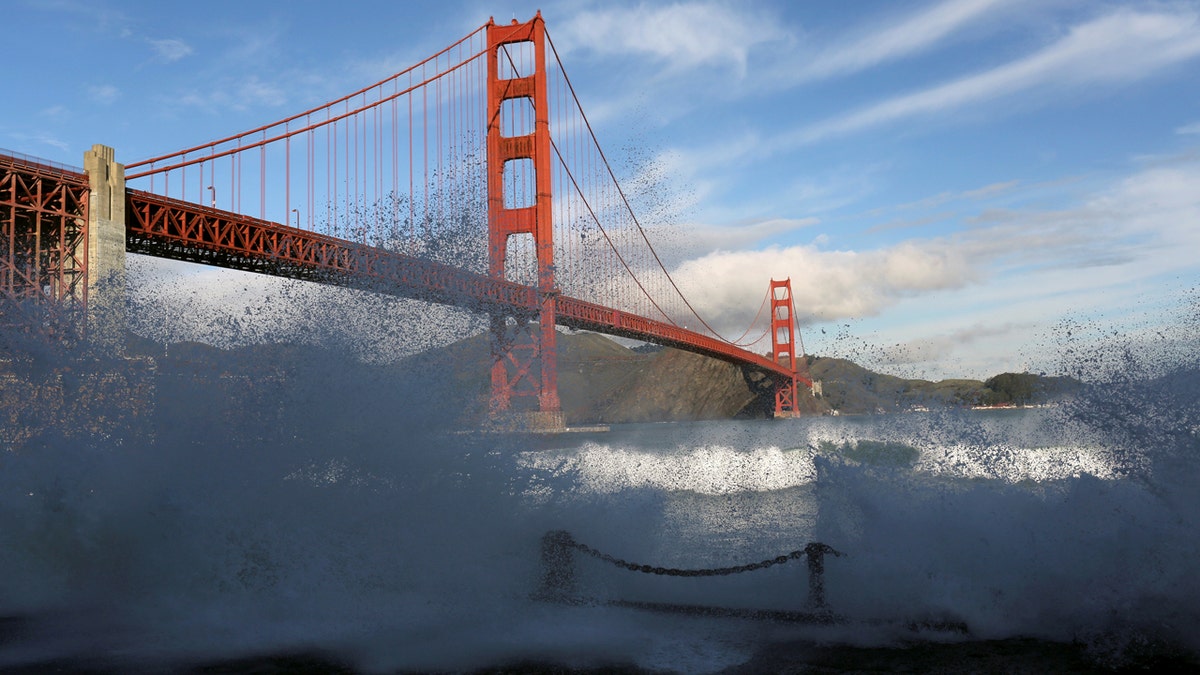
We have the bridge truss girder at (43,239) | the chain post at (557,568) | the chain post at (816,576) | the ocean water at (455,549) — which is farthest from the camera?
the bridge truss girder at (43,239)

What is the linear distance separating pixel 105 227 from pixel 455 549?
16102 millimetres

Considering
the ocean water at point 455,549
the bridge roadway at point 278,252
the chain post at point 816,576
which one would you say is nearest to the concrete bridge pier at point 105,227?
the bridge roadway at point 278,252

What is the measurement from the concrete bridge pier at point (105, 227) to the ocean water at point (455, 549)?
1146 cm

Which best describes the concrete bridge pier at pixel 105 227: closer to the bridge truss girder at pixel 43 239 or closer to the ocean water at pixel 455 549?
the bridge truss girder at pixel 43 239

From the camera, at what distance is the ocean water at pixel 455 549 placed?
16.7 feet

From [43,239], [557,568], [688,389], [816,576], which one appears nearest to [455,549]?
[557,568]

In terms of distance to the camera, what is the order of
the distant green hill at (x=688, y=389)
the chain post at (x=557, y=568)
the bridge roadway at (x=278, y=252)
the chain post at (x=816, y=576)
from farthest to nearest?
the distant green hill at (x=688, y=389), the bridge roadway at (x=278, y=252), the chain post at (x=557, y=568), the chain post at (x=816, y=576)

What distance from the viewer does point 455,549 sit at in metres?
6.60

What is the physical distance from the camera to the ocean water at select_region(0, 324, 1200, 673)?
5082mm

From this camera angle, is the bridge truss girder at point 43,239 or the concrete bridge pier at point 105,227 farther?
the concrete bridge pier at point 105,227

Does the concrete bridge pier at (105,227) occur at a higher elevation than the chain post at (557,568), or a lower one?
higher

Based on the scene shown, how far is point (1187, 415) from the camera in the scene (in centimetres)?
616

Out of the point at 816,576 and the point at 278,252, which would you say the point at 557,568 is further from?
the point at 278,252

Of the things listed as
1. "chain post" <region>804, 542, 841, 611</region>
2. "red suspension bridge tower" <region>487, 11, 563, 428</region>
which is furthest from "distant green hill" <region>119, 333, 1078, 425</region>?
"chain post" <region>804, 542, 841, 611</region>
